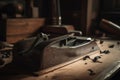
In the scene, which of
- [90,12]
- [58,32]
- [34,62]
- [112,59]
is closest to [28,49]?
[34,62]

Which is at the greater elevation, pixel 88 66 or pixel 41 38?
pixel 41 38

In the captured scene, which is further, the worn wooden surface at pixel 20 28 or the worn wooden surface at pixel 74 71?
the worn wooden surface at pixel 20 28

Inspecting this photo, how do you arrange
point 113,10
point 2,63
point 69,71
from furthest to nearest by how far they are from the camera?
point 113,10
point 2,63
point 69,71

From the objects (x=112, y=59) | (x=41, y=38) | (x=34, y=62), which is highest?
(x=41, y=38)

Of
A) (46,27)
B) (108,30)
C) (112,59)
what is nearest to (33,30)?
(46,27)

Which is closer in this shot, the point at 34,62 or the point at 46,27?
the point at 34,62

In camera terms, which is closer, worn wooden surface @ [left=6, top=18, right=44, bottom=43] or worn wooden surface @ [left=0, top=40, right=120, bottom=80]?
worn wooden surface @ [left=0, top=40, right=120, bottom=80]

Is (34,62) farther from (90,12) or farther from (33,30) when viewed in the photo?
(90,12)

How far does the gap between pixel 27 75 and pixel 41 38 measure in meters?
0.45

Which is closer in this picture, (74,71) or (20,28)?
(74,71)

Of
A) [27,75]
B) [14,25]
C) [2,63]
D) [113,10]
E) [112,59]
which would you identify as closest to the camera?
[27,75]

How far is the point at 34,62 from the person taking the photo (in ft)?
5.82

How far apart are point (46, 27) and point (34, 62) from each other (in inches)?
96.1

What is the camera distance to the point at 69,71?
1.86m
